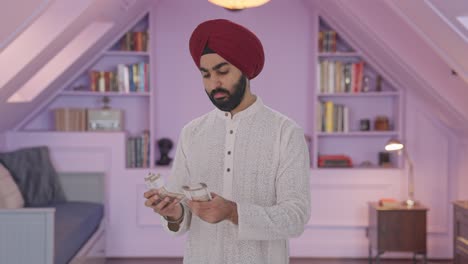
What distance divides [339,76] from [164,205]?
3947 millimetres

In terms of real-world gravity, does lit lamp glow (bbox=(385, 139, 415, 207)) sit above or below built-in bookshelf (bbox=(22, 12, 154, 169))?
below

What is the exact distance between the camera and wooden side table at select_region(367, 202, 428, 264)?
15.2 feet

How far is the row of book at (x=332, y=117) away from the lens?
17.7ft

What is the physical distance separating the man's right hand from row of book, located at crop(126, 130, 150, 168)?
3.65m

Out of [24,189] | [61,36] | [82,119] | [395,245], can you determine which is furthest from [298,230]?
[82,119]

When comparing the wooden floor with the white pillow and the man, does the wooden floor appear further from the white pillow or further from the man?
the man

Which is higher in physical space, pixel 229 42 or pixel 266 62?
pixel 266 62

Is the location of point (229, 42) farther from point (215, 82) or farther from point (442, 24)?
point (442, 24)

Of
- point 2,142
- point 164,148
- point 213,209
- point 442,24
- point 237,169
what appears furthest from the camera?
point 164,148

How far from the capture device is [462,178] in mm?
5094

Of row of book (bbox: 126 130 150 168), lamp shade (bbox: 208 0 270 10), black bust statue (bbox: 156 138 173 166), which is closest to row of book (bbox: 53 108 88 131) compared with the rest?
row of book (bbox: 126 130 150 168)

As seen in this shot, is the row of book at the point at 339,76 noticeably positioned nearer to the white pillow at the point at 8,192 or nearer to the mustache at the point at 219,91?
the white pillow at the point at 8,192

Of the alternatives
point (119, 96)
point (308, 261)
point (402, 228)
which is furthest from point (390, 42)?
point (119, 96)

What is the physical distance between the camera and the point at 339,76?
5375 mm
